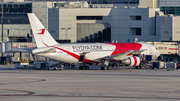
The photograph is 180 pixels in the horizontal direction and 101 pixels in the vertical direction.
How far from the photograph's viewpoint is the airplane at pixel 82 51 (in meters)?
57.5

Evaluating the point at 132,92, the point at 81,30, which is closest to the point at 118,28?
the point at 81,30

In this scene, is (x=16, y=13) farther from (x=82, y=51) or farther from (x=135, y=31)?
(x=82, y=51)

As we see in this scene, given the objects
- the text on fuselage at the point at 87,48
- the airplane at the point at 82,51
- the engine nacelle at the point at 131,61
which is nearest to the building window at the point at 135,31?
the airplane at the point at 82,51

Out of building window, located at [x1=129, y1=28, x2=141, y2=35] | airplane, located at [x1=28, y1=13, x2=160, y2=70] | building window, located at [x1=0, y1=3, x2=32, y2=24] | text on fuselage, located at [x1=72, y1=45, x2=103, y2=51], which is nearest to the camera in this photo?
airplane, located at [x1=28, y1=13, x2=160, y2=70]

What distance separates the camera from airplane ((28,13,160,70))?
189 ft

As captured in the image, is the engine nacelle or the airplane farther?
the engine nacelle

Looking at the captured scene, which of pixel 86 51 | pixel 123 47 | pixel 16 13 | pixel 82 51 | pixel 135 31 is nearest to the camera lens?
pixel 82 51

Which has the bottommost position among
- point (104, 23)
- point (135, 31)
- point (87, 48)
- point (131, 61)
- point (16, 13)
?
point (131, 61)

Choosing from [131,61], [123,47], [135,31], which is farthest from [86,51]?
[135,31]

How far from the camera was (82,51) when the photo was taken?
60.2 m

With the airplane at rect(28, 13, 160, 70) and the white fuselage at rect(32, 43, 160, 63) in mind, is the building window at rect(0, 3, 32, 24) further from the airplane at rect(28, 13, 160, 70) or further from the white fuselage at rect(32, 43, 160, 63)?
the white fuselage at rect(32, 43, 160, 63)

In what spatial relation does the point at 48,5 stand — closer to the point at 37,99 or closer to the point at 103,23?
the point at 103,23

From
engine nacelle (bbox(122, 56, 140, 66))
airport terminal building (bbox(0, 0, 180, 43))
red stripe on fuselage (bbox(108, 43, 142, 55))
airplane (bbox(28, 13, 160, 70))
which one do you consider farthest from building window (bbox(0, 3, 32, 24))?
engine nacelle (bbox(122, 56, 140, 66))

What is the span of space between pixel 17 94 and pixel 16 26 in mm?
120150
